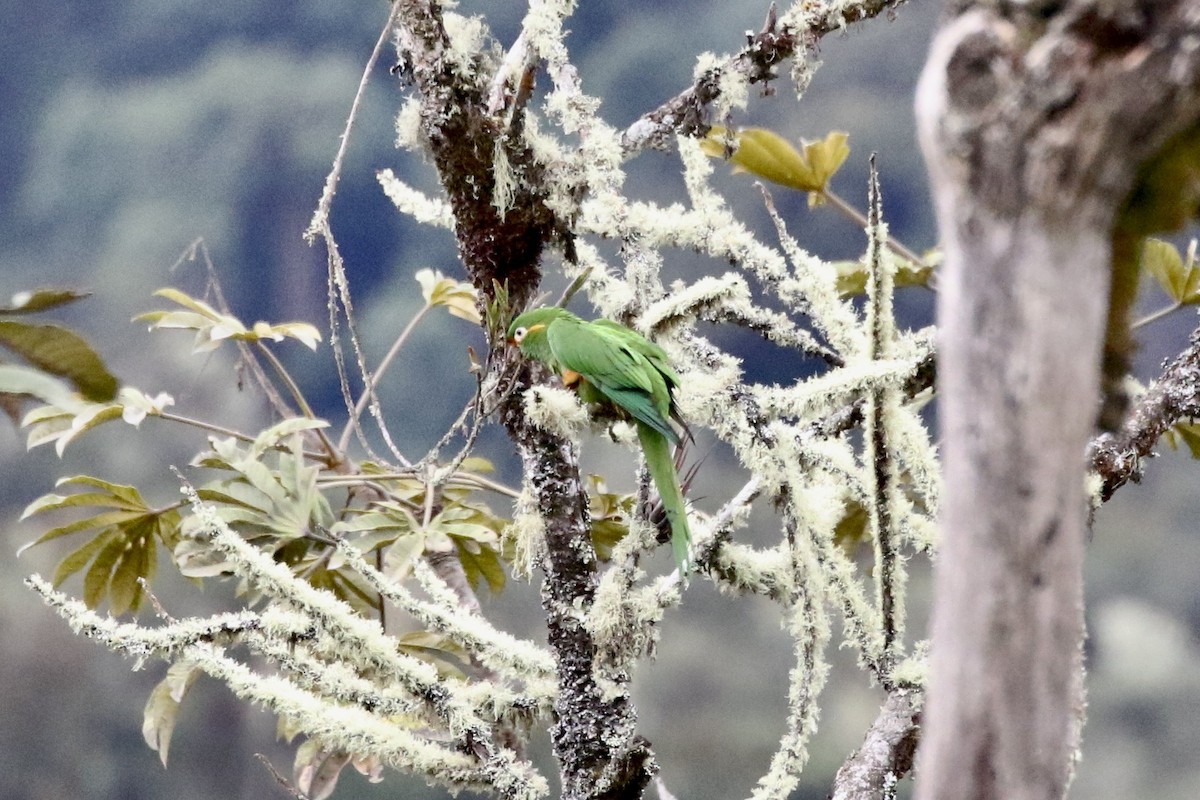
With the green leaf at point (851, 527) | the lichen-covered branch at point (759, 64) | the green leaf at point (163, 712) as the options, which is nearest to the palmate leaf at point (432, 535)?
the green leaf at point (163, 712)

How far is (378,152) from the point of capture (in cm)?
351

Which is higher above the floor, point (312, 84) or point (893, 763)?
point (312, 84)

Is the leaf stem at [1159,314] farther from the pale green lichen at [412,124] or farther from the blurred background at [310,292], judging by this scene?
the blurred background at [310,292]

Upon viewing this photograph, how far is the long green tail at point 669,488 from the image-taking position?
113cm

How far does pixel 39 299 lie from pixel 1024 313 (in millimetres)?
502

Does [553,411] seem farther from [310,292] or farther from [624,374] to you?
[310,292]

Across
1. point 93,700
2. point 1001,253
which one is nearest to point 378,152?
point 93,700

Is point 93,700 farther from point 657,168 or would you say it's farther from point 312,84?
point 657,168

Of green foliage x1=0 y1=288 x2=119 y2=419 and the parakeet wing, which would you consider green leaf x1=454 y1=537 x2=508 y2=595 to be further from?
green foliage x1=0 y1=288 x2=119 y2=419

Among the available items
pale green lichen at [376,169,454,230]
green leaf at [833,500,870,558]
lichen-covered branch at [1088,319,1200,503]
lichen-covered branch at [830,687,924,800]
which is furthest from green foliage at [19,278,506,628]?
lichen-covered branch at [1088,319,1200,503]

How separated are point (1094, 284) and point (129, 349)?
310 cm

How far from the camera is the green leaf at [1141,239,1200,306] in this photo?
5.56 feet

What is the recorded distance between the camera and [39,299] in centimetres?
46

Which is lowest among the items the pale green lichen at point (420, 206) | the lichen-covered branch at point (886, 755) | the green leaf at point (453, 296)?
the lichen-covered branch at point (886, 755)
